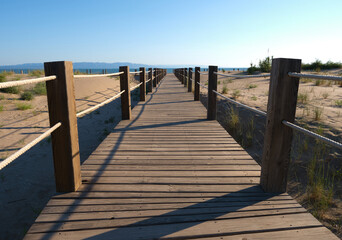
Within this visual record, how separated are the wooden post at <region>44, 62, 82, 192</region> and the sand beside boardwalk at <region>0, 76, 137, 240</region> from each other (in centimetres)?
176

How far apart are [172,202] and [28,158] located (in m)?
5.30

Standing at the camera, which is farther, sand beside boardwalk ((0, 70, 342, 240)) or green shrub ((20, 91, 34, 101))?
green shrub ((20, 91, 34, 101))

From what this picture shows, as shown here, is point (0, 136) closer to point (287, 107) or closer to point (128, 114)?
point (128, 114)

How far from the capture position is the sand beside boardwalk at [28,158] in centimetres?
368

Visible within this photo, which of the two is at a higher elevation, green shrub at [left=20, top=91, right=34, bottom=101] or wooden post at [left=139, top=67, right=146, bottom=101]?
wooden post at [left=139, top=67, right=146, bottom=101]

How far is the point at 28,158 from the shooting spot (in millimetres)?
6039

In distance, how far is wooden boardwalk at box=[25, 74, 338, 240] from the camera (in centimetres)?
166

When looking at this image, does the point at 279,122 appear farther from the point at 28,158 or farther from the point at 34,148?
the point at 34,148

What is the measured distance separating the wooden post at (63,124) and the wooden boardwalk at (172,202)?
152 millimetres

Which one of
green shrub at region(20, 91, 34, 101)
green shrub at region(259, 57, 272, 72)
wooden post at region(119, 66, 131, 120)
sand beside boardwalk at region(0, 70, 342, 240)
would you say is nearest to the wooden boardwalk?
wooden post at region(119, 66, 131, 120)

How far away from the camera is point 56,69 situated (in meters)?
2.00

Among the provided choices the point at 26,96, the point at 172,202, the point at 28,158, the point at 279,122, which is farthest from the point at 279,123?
the point at 26,96

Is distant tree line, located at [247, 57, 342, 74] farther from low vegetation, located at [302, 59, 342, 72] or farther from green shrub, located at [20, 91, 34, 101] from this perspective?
green shrub, located at [20, 91, 34, 101]

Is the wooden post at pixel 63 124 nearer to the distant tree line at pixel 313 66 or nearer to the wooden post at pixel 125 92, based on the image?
the wooden post at pixel 125 92
